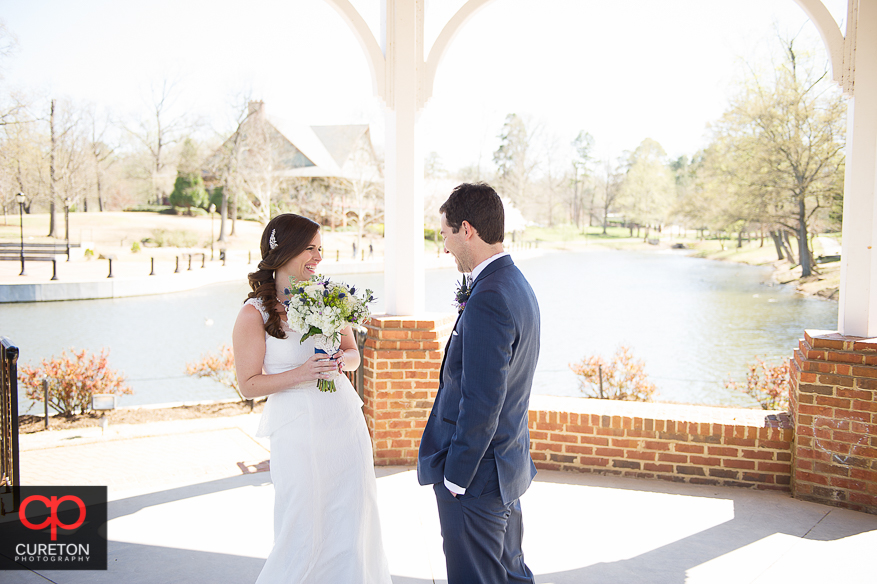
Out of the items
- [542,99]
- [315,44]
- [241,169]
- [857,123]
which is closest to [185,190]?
[241,169]

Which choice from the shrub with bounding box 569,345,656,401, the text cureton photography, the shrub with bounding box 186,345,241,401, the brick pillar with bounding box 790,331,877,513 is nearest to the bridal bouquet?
the text cureton photography

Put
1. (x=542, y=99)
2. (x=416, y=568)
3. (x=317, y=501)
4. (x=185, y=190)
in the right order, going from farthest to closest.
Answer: (x=542, y=99), (x=185, y=190), (x=416, y=568), (x=317, y=501)

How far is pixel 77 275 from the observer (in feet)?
75.0

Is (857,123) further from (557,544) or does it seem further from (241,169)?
(241,169)

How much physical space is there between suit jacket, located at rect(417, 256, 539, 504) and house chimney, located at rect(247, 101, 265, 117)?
40277 millimetres

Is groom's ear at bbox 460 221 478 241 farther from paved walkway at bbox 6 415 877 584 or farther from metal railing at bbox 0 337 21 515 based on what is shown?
metal railing at bbox 0 337 21 515

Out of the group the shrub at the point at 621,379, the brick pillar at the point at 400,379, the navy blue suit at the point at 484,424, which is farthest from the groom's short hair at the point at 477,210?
the shrub at the point at 621,379

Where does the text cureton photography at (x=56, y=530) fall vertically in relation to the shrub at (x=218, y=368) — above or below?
above

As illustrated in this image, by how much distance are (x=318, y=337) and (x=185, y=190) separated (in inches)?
1505

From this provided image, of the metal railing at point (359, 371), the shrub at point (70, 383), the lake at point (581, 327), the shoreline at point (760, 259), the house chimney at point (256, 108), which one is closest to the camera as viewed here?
the metal railing at point (359, 371)

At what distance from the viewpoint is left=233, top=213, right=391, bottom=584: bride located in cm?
240

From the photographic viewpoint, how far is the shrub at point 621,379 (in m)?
8.12

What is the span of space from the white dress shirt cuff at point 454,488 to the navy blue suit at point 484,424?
0.02 metres

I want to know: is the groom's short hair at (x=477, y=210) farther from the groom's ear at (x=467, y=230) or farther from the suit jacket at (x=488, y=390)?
the suit jacket at (x=488, y=390)
